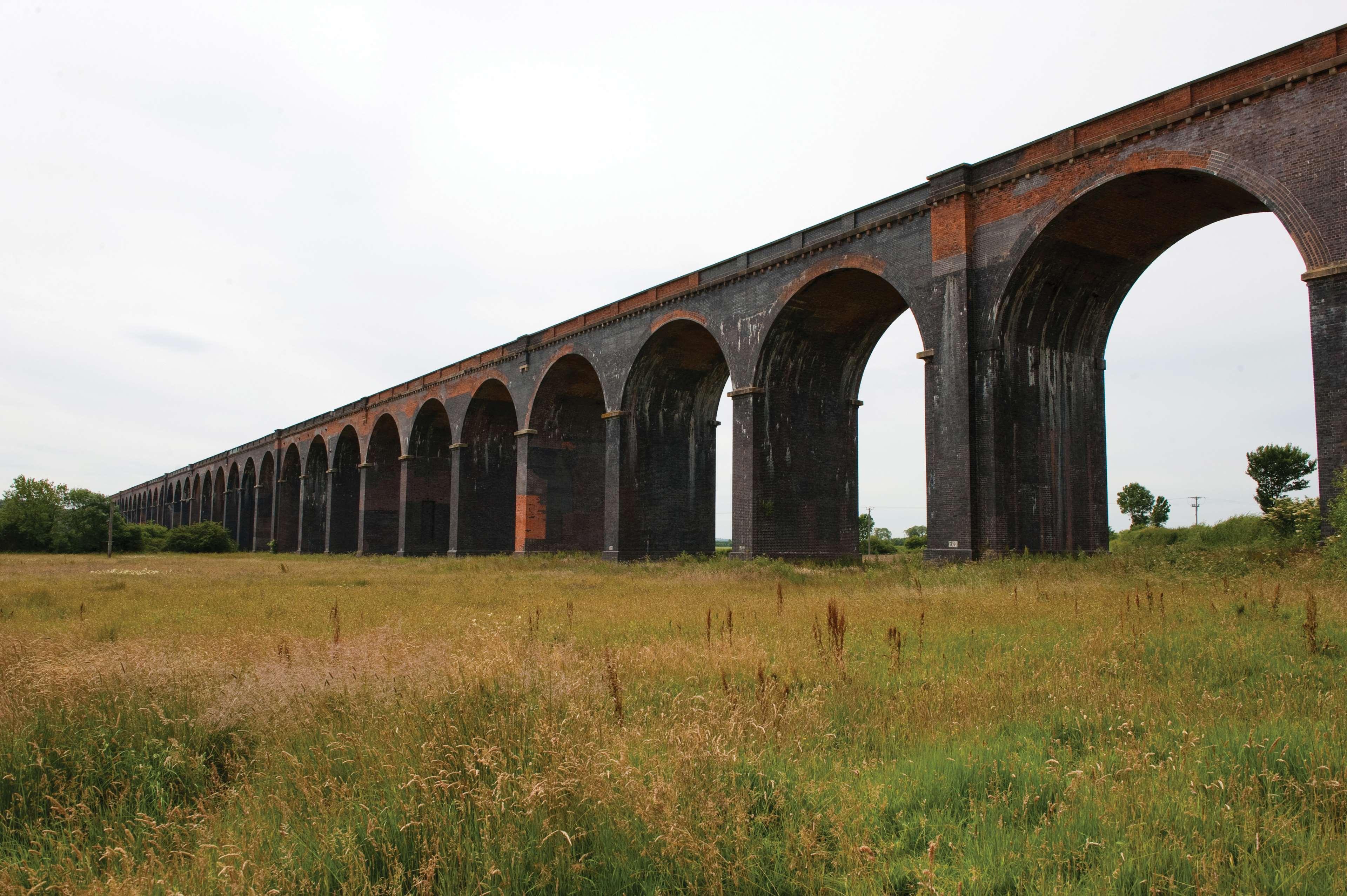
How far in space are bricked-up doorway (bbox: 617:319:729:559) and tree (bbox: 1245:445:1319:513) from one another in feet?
119

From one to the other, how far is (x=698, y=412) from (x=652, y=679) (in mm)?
22089

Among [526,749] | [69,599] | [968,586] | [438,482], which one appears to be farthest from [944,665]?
[438,482]

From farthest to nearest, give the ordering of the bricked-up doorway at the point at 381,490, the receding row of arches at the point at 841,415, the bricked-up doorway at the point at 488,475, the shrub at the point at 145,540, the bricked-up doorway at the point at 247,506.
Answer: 1. the bricked-up doorway at the point at 247,506
2. the shrub at the point at 145,540
3. the bricked-up doorway at the point at 381,490
4. the bricked-up doorway at the point at 488,475
5. the receding row of arches at the point at 841,415

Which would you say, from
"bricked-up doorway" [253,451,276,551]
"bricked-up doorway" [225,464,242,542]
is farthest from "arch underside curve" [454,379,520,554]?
"bricked-up doorway" [225,464,242,542]

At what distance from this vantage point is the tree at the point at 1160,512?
68500mm

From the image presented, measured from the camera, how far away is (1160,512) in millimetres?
69312

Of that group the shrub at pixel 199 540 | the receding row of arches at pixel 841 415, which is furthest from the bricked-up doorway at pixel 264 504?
the receding row of arches at pixel 841 415

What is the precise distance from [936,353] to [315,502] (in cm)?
4170

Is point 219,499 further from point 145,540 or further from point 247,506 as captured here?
point 145,540

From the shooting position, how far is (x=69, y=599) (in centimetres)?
1216

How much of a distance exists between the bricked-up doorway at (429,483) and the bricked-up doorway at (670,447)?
13604 mm

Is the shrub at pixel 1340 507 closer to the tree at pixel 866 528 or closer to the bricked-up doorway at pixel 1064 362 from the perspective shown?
the bricked-up doorway at pixel 1064 362

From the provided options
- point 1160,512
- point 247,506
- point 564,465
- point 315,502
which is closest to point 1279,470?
point 1160,512

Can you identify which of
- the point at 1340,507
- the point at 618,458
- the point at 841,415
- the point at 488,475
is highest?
the point at 841,415
